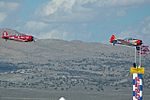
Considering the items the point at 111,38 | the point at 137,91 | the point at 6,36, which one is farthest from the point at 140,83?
the point at 6,36

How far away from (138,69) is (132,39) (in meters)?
4.42

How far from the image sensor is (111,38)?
219 ft

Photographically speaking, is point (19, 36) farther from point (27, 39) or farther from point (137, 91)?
point (137, 91)

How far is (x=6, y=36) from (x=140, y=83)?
27.8 meters

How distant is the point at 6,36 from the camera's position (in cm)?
8100

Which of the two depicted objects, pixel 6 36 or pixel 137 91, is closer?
pixel 137 91

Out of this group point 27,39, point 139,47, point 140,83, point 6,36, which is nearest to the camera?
point 140,83

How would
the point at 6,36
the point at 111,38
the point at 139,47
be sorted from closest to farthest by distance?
1. the point at 139,47
2. the point at 111,38
3. the point at 6,36

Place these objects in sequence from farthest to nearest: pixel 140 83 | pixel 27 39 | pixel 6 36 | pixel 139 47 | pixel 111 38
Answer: pixel 6 36
pixel 27 39
pixel 111 38
pixel 139 47
pixel 140 83

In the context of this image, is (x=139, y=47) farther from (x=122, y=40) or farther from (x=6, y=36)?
(x=6, y=36)

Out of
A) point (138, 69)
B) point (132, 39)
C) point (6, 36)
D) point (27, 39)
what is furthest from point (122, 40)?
point (6, 36)

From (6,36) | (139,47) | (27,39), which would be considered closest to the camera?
(139,47)

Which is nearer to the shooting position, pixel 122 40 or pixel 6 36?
pixel 122 40

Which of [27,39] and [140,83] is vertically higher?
[27,39]
